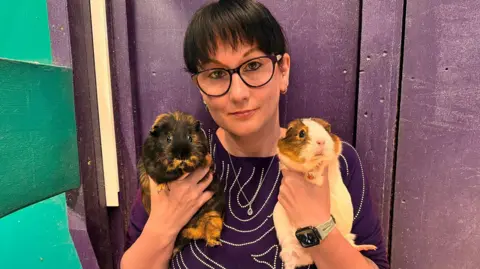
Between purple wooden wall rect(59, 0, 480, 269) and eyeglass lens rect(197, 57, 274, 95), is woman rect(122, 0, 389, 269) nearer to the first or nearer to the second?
eyeglass lens rect(197, 57, 274, 95)

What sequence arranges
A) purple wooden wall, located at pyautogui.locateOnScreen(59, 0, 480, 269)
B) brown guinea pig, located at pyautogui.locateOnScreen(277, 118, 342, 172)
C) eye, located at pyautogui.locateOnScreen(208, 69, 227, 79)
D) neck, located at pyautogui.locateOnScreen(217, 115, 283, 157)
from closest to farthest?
brown guinea pig, located at pyautogui.locateOnScreen(277, 118, 342, 172), eye, located at pyautogui.locateOnScreen(208, 69, 227, 79), neck, located at pyautogui.locateOnScreen(217, 115, 283, 157), purple wooden wall, located at pyautogui.locateOnScreen(59, 0, 480, 269)

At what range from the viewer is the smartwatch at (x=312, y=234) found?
0.93 m

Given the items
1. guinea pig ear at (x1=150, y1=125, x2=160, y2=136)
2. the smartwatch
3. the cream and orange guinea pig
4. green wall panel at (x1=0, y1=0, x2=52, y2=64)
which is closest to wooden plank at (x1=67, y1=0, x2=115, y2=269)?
green wall panel at (x1=0, y1=0, x2=52, y2=64)

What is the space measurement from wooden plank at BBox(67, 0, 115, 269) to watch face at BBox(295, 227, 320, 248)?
0.94m

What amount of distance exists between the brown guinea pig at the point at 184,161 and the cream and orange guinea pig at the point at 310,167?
0.66 feet

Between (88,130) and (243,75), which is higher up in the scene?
(243,75)

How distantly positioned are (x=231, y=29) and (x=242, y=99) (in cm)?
20

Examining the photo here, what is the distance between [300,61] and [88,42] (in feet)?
2.82

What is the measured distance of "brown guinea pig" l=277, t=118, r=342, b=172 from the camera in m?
0.90

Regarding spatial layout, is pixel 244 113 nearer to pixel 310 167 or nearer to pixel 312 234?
pixel 310 167

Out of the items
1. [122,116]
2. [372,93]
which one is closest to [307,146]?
[372,93]

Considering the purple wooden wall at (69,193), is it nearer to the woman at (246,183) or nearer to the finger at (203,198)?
the woman at (246,183)

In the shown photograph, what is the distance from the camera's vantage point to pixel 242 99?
0.98 m

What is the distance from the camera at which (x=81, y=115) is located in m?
1.40
